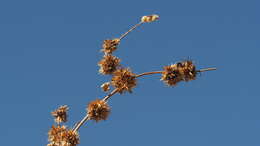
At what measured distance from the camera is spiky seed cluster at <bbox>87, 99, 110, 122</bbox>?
5.32 m

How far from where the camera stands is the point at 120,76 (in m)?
5.36

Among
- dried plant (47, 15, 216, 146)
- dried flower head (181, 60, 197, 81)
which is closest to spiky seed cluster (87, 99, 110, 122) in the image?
dried plant (47, 15, 216, 146)

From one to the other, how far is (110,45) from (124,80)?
1.86 ft

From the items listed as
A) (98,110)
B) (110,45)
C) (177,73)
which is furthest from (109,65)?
(177,73)

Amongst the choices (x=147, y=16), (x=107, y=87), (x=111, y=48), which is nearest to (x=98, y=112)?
(x=107, y=87)

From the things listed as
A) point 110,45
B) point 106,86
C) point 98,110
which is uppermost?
point 110,45

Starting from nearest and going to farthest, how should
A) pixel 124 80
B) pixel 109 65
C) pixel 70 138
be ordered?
pixel 70 138 < pixel 124 80 < pixel 109 65

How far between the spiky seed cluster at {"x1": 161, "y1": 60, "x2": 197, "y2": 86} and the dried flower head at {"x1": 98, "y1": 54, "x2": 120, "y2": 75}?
0.59 meters

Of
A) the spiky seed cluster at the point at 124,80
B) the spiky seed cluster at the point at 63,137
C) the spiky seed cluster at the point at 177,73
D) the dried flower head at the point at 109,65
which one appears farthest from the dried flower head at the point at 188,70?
the spiky seed cluster at the point at 63,137

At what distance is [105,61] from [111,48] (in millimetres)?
203

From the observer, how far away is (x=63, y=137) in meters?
5.20

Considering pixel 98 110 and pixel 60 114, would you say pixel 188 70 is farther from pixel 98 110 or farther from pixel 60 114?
pixel 60 114

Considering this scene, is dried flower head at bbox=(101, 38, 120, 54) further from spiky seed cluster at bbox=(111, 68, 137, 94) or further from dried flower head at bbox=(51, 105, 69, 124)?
dried flower head at bbox=(51, 105, 69, 124)

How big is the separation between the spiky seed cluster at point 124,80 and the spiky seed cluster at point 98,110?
0.84ft
